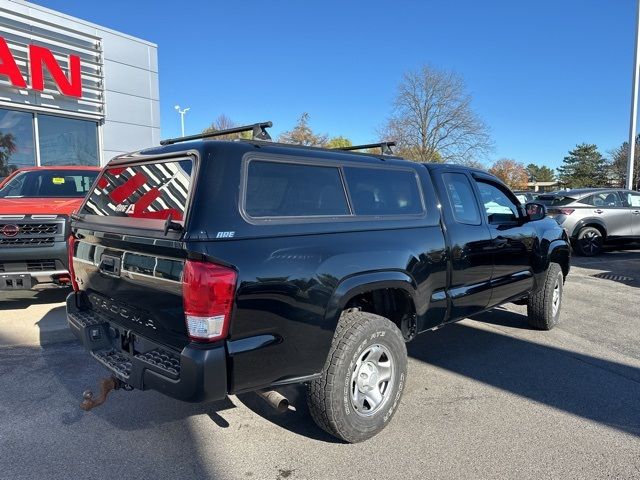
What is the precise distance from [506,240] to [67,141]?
11.9 metres

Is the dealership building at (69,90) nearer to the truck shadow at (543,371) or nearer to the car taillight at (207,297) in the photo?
the truck shadow at (543,371)

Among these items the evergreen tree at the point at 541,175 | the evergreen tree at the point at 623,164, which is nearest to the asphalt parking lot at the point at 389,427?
the evergreen tree at the point at 623,164

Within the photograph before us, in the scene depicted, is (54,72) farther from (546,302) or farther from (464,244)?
(546,302)

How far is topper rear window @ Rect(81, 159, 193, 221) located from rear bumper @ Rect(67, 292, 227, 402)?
→ 747mm

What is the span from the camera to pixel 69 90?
11898 millimetres

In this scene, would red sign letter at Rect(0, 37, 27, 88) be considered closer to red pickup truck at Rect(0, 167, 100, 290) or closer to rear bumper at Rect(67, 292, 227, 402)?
red pickup truck at Rect(0, 167, 100, 290)

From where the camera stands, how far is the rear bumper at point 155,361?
2381mm

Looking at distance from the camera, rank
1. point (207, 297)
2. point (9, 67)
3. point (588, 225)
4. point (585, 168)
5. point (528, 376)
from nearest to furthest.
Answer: point (207, 297) < point (528, 376) < point (9, 67) < point (588, 225) < point (585, 168)

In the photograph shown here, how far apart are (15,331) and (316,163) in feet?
14.2

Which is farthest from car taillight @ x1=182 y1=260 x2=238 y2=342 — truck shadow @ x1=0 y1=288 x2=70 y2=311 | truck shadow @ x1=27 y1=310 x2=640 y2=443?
truck shadow @ x1=0 y1=288 x2=70 y2=311

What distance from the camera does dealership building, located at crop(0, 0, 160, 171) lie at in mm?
11211

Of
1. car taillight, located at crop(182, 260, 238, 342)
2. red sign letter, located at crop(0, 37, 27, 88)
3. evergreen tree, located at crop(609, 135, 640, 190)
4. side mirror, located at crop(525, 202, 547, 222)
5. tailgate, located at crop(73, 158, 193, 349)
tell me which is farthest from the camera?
evergreen tree, located at crop(609, 135, 640, 190)

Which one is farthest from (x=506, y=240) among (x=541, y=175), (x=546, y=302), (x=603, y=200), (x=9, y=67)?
(x=541, y=175)

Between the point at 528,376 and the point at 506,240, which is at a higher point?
the point at 506,240
